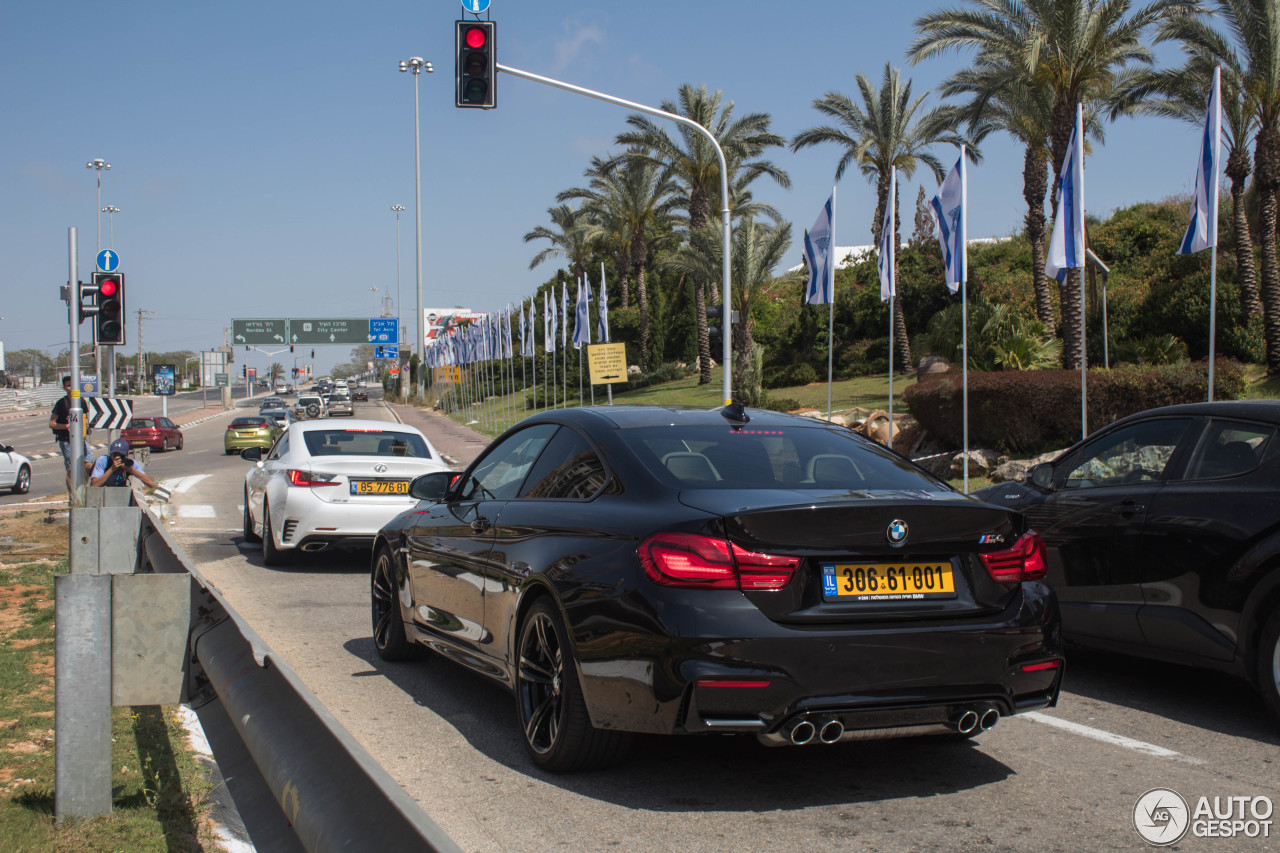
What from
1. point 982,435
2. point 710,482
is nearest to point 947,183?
point 982,435

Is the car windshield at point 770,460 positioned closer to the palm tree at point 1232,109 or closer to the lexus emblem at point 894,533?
the lexus emblem at point 894,533

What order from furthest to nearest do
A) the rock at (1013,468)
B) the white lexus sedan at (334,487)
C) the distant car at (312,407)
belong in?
1. the distant car at (312,407)
2. the rock at (1013,468)
3. the white lexus sedan at (334,487)

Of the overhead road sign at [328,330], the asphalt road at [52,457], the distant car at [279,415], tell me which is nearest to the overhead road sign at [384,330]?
the overhead road sign at [328,330]

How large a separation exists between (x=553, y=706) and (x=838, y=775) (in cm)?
121

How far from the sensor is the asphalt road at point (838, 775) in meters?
3.93

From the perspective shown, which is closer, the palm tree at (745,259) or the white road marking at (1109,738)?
the white road marking at (1109,738)

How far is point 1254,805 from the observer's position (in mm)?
4262

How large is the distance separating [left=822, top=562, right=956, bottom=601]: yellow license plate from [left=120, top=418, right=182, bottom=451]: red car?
40.0 metres

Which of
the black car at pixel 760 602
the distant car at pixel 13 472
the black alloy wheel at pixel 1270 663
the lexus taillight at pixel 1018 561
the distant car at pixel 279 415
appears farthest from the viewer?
the distant car at pixel 279 415

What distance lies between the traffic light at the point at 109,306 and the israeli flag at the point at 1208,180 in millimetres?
16586

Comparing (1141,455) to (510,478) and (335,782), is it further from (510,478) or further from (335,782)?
(335,782)

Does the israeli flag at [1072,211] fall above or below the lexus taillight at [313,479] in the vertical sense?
above

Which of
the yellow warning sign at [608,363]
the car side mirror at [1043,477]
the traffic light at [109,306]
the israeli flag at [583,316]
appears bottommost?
the car side mirror at [1043,477]

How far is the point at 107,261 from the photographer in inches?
797
